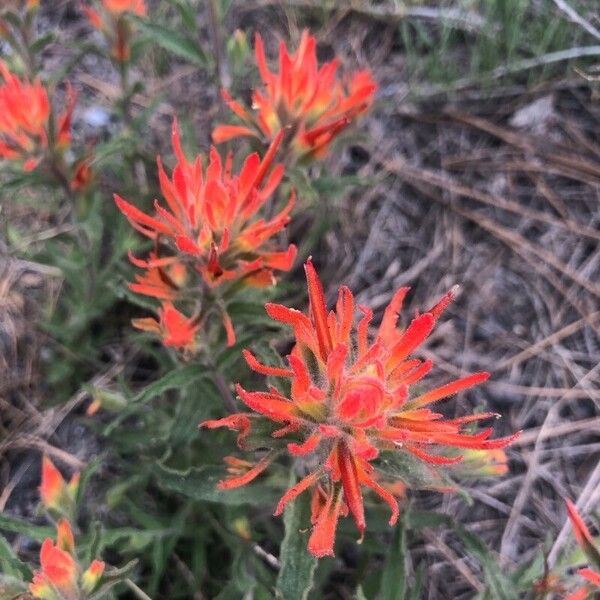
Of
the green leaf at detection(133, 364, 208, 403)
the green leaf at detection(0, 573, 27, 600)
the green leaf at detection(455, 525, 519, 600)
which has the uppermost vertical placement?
the green leaf at detection(133, 364, 208, 403)

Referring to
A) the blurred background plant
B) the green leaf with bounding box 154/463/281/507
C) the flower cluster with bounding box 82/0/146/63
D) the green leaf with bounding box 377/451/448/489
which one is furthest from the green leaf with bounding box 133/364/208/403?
the flower cluster with bounding box 82/0/146/63

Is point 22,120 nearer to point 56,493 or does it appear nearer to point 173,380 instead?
point 173,380

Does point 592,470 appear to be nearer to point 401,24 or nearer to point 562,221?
point 562,221

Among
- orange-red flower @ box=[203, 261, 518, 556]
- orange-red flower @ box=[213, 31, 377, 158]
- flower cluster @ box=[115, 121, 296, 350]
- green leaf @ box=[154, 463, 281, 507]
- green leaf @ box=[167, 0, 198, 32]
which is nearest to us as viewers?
orange-red flower @ box=[203, 261, 518, 556]

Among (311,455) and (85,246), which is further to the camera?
(85,246)

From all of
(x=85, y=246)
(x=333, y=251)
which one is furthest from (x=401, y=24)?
(x=85, y=246)

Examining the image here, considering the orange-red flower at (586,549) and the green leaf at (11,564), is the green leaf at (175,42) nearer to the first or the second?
the green leaf at (11,564)

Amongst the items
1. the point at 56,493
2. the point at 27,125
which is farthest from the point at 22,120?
the point at 56,493

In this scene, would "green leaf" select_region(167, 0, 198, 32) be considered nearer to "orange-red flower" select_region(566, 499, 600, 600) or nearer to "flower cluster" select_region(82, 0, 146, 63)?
"flower cluster" select_region(82, 0, 146, 63)
